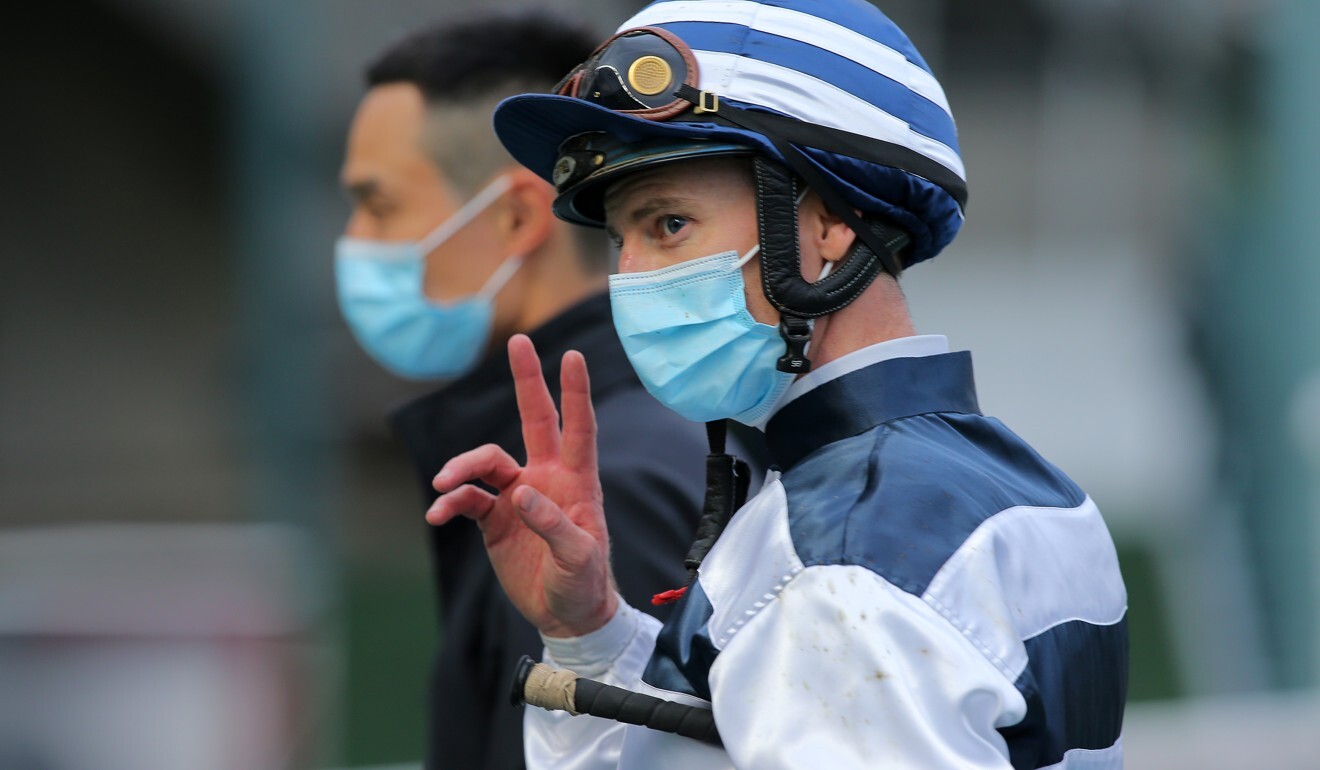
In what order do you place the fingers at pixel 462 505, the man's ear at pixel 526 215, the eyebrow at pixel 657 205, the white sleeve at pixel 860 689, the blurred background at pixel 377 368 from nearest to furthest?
1. the white sleeve at pixel 860 689
2. the eyebrow at pixel 657 205
3. the fingers at pixel 462 505
4. the man's ear at pixel 526 215
5. the blurred background at pixel 377 368

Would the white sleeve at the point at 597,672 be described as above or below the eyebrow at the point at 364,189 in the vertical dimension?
below

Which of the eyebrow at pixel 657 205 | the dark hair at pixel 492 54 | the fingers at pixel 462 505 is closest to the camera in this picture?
the eyebrow at pixel 657 205

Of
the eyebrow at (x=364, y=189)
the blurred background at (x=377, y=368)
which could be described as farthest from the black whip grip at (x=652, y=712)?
the blurred background at (x=377, y=368)

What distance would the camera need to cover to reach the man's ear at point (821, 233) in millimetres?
2000

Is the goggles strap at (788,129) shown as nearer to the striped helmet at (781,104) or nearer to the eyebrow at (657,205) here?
the striped helmet at (781,104)

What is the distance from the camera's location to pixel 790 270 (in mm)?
1965

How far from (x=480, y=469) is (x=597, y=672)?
1.20 feet

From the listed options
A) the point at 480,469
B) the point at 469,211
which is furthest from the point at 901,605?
the point at 469,211

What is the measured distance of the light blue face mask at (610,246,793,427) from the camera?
2014 millimetres

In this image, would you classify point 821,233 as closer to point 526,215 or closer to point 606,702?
point 606,702

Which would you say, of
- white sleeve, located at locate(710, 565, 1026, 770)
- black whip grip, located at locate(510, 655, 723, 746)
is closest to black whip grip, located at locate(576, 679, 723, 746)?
black whip grip, located at locate(510, 655, 723, 746)

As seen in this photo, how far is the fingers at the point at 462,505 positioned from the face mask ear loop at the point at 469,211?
1333 millimetres

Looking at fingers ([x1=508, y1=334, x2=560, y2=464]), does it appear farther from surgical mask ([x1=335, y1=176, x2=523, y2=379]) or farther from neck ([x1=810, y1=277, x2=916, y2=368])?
surgical mask ([x1=335, y1=176, x2=523, y2=379])

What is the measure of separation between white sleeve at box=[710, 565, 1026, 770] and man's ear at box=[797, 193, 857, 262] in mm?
509
